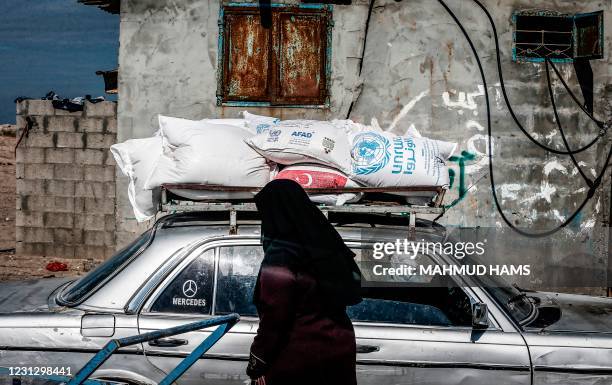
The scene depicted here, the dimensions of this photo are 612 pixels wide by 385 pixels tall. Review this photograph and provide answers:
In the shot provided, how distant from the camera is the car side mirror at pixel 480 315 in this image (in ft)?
12.5

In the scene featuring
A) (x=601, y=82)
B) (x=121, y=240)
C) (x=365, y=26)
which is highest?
(x=365, y=26)

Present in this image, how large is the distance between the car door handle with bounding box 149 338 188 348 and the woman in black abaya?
1.88ft

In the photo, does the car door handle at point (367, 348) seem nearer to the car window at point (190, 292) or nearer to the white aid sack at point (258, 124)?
the car window at point (190, 292)

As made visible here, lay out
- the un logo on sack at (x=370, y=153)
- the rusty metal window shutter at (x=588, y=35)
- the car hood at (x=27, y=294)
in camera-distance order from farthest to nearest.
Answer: the rusty metal window shutter at (x=588, y=35)
the un logo on sack at (x=370, y=153)
the car hood at (x=27, y=294)

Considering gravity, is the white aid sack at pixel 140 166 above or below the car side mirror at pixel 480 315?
above

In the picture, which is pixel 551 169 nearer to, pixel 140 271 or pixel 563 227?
pixel 563 227

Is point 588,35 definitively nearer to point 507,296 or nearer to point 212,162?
point 507,296

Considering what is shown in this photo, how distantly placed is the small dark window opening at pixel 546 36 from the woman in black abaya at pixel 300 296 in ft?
18.9

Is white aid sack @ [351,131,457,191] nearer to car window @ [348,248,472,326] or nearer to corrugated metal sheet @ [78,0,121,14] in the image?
car window @ [348,248,472,326]

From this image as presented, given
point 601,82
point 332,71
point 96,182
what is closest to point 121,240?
point 96,182

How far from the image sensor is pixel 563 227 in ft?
28.1

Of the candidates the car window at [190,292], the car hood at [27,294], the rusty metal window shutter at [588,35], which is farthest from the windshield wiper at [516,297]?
the rusty metal window shutter at [588,35]

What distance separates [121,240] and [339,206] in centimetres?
499

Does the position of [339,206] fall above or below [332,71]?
below
